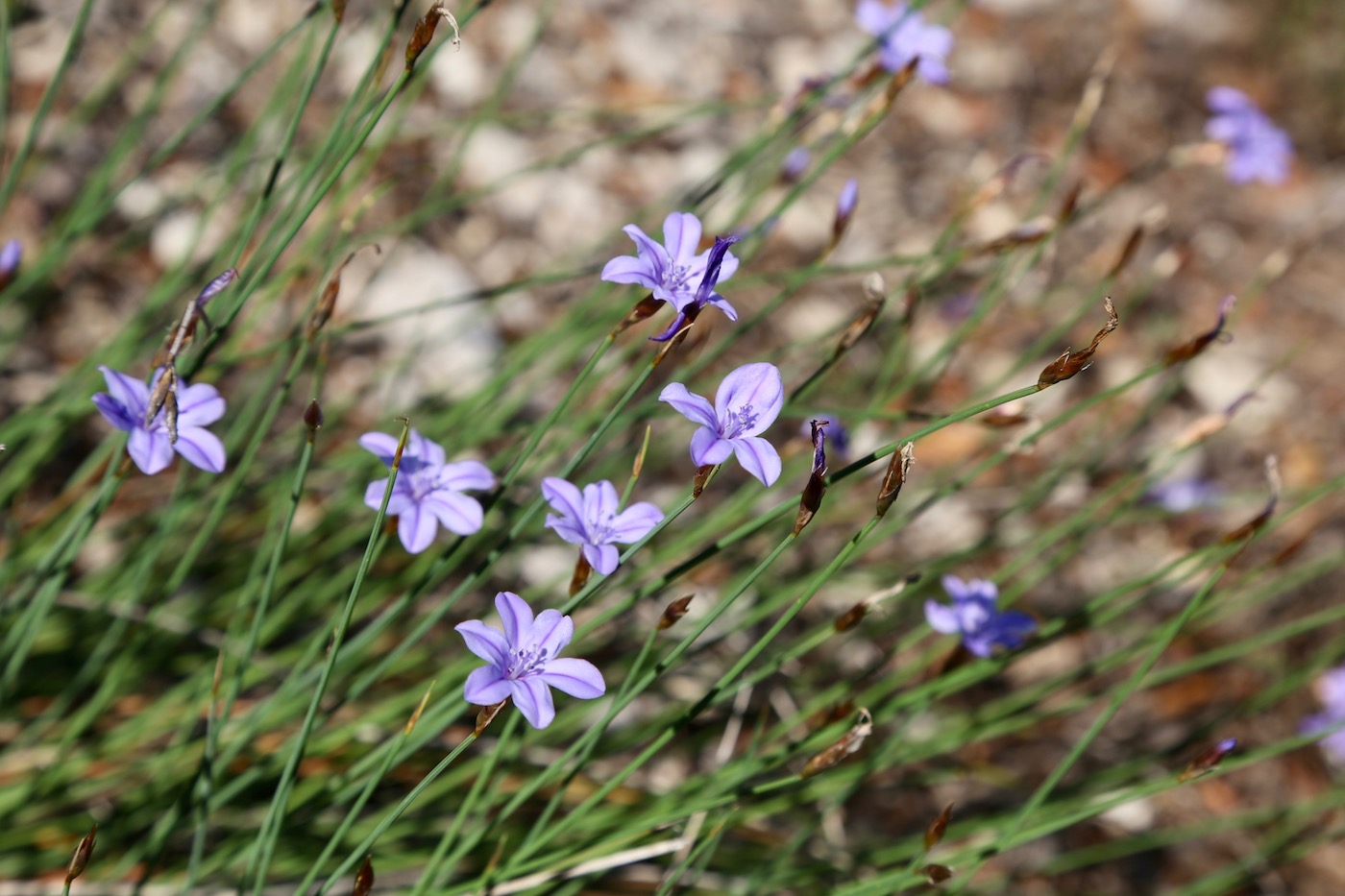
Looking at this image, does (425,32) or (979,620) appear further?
(979,620)

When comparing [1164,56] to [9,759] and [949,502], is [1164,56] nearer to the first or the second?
[949,502]

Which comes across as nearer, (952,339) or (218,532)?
(952,339)

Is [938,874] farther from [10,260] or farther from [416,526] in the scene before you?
[10,260]

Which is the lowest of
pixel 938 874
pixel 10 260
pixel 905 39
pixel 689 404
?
pixel 938 874

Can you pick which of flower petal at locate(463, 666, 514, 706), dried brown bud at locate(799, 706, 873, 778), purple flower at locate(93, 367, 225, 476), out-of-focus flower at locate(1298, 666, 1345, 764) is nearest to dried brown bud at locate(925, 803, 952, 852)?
dried brown bud at locate(799, 706, 873, 778)

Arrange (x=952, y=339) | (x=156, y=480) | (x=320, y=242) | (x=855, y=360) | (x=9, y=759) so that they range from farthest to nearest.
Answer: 1. (x=855, y=360)
2. (x=156, y=480)
3. (x=320, y=242)
4. (x=952, y=339)
5. (x=9, y=759)

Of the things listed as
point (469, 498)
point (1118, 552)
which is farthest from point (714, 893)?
point (1118, 552)

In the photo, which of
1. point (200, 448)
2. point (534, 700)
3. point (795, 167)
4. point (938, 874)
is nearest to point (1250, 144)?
point (795, 167)
